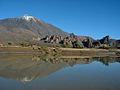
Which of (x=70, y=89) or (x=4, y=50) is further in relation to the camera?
(x=4, y=50)

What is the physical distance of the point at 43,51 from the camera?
124m

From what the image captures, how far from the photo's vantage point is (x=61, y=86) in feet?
88.8

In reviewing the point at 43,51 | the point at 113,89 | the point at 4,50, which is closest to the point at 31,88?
the point at 113,89

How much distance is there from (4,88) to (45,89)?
361cm

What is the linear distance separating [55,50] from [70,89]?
10229 cm

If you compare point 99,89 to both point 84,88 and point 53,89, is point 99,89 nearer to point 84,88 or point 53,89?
point 84,88

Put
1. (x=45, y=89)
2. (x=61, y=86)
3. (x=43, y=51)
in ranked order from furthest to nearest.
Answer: (x=43, y=51)
(x=61, y=86)
(x=45, y=89)

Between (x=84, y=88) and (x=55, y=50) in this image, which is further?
(x=55, y=50)

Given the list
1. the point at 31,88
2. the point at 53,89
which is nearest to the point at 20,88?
the point at 31,88

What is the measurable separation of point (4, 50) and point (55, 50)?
26.8 metres

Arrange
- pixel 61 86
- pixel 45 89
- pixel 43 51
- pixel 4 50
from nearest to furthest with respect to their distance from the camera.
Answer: pixel 45 89, pixel 61 86, pixel 4 50, pixel 43 51


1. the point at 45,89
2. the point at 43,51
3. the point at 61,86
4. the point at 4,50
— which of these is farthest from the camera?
the point at 43,51

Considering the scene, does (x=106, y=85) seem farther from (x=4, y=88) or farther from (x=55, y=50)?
(x=55, y=50)

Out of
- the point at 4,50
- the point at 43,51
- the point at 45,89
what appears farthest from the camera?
the point at 43,51
